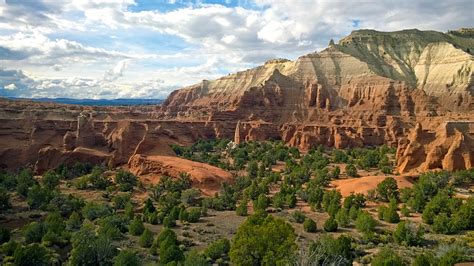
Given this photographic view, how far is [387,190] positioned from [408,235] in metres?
15.4

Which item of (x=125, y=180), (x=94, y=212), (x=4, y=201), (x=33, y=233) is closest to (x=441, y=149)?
(x=125, y=180)

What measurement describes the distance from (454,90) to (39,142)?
94.0 metres

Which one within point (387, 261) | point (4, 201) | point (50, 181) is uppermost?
point (387, 261)

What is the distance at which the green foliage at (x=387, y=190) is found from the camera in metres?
44.4

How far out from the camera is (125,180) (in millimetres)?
50031

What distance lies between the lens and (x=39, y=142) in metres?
66.4

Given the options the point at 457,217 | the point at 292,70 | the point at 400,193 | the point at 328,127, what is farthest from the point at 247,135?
the point at 457,217

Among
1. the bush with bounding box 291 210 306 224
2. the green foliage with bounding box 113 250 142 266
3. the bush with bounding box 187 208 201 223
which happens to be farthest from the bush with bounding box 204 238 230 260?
the bush with bounding box 291 210 306 224

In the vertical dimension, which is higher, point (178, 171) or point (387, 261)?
point (387, 261)

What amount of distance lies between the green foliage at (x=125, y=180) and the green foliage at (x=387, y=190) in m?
27.7

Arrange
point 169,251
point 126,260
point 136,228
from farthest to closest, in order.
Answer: point 136,228 → point 169,251 → point 126,260

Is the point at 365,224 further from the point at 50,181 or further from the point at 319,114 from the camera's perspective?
the point at 319,114

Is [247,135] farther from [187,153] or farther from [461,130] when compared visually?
[461,130]

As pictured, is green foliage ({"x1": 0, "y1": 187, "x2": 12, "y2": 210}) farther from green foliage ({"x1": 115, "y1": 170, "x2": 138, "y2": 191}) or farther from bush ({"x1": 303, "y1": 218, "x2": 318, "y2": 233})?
bush ({"x1": 303, "y1": 218, "x2": 318, "y2": 233})
